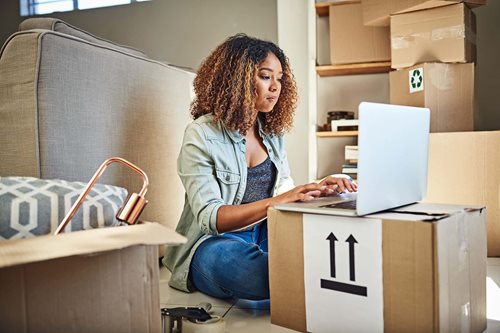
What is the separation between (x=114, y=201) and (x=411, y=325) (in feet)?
2.27

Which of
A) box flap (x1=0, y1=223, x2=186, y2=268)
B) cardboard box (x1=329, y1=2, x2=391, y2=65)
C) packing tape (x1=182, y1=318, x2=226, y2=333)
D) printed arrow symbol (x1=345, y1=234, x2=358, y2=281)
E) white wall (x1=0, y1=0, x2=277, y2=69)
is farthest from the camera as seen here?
white wall (x1=0, y1=0, x2=277, y2=69)

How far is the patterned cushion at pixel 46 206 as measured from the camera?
38.1 inches

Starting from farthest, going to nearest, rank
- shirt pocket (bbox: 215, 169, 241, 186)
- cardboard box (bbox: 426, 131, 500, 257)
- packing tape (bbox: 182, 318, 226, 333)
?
cardboard box (bbox: 426, 131, 500, 257) → shirt pocket (bbox: 215, 169, 241, 186) → packing tape (bbox: 182, 318, 226, 333)

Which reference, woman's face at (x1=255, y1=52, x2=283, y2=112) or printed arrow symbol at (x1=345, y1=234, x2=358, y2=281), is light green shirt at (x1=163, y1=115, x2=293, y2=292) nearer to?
woman's face at (x1=255, y1=52, x2=283, y2=112)

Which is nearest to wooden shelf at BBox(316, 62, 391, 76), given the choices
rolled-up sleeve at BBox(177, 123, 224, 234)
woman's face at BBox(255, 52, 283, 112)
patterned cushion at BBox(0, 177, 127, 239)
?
woman's face at BBox(255, 52, 283, 112)

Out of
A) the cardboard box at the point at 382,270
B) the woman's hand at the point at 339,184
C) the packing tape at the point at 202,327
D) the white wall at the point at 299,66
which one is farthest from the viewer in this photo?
the white wall at the point at 299,66

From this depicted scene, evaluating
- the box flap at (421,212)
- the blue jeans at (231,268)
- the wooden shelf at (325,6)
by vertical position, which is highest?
the wooden shelf at (325,6)

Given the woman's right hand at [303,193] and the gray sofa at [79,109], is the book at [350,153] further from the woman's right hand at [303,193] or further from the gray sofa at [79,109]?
the woman's right hand at [303,193]

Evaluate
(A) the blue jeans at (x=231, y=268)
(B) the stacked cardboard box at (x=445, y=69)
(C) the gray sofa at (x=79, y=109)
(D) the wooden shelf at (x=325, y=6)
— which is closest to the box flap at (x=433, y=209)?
(A) the blue jeans at (x=231, y=268)

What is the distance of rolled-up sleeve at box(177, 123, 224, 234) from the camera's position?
1569 mm

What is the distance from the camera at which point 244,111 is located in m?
1.74

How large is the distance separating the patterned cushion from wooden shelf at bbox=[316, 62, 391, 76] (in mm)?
2319

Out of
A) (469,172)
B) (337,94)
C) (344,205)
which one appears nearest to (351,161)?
(337,94)

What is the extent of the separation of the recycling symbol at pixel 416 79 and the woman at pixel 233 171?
96cm
